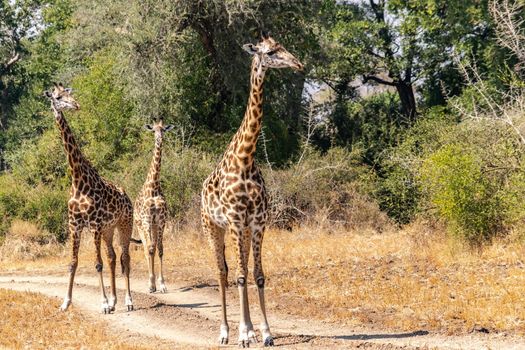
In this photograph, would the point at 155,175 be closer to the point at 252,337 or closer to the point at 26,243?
the point at 252,337

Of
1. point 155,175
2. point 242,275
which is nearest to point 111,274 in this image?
point 155,175

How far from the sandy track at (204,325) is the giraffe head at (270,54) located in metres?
3.72

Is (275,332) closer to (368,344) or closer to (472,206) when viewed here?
(368,344)

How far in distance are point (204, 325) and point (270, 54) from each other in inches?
172

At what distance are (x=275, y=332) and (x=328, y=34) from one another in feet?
68.6

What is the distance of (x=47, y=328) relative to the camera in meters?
12.2

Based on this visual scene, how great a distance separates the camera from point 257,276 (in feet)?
34.3

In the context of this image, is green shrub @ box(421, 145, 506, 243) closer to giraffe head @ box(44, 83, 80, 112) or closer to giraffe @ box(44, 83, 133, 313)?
giraffe @ box(44, 83, 133, 313)

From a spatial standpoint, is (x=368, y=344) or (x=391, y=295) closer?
(x=368, y=344)

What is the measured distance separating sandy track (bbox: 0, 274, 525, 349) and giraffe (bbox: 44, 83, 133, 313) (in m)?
0.57

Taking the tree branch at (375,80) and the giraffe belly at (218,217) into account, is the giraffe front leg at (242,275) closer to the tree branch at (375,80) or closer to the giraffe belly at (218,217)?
the giraffe belly at (218,217)

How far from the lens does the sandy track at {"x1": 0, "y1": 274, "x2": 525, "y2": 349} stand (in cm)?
998

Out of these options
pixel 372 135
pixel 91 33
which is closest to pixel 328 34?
pixel 372 135

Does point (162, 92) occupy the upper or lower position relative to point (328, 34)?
lower
